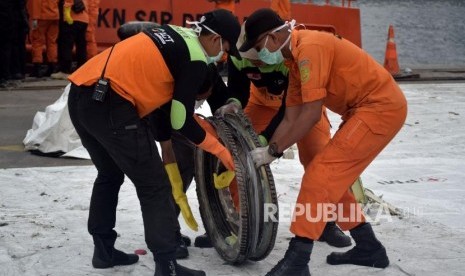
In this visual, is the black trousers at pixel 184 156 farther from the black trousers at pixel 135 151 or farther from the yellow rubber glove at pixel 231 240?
the black trousers at pixel 135 151

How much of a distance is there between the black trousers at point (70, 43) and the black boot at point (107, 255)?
803 centimetres

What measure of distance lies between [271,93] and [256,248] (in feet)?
3.58

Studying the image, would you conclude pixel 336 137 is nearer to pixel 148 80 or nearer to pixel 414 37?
pixel 148 80

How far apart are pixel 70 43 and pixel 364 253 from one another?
8517mm

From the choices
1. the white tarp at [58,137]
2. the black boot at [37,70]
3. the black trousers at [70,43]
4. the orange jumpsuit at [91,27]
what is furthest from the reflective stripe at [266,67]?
the black boot at [37,70]

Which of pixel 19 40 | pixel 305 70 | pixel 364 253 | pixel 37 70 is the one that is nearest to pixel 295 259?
pixel 364 253

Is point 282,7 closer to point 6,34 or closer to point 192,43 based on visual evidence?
point 6,34

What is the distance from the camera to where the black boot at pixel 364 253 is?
464 centimetres

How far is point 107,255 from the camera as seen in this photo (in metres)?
4.56

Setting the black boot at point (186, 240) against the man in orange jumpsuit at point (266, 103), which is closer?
the man in orange jumpsuit at point (266, 103)

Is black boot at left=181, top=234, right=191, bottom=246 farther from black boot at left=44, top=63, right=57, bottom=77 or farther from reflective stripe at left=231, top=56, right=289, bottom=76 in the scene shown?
black boot at left=44, top=63, right=57, bottom=77

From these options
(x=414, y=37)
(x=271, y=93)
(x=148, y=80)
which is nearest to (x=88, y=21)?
(x=271, y=93)

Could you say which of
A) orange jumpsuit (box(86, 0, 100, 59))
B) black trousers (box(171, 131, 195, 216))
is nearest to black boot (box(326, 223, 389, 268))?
black trousers (box(171, 131, 195, 216))

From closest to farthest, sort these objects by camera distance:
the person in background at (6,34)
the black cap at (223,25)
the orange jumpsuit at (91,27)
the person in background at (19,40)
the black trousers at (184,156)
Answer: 1. the black cap at (223,25)
2. the black trousers at (184,156)
3. the person in background at (6,34)
4. the person in background at (19,40)
5. the orange jumpsuit at (91,27)
